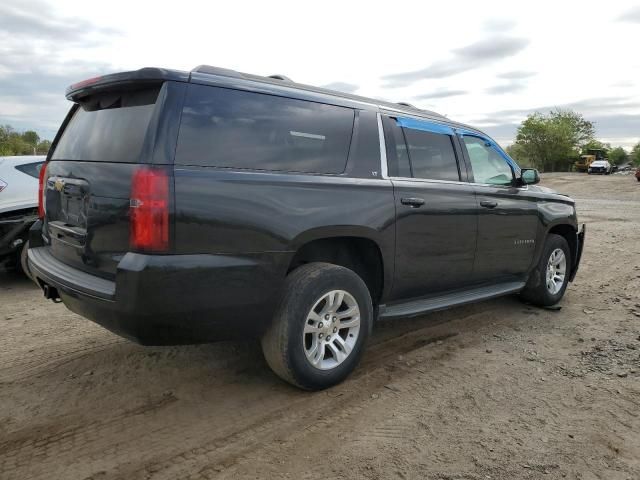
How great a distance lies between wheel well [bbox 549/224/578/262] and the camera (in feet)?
19.0

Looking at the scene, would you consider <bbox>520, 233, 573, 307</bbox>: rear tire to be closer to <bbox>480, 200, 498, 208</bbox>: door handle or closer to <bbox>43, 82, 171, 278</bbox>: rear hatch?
<bbox>480, 200, 498, 208</bbox>: door handle

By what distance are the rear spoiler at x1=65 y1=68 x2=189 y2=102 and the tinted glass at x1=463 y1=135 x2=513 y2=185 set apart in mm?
2785

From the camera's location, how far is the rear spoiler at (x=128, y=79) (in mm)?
2812

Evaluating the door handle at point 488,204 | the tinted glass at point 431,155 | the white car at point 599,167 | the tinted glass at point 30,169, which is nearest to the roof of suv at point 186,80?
the tinted glass at point 431,155

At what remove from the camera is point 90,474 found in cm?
253

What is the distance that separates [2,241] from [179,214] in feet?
14.7

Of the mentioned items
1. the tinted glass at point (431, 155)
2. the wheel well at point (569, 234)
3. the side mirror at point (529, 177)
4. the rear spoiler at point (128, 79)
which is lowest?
the wheel well at point (569, 234)

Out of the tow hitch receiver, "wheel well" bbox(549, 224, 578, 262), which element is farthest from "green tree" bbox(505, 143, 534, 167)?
the tow hitch receiver

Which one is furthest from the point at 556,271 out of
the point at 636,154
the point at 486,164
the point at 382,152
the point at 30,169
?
the point at 636,154

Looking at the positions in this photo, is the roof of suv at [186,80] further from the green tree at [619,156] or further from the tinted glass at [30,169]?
the green tree at [619,156]

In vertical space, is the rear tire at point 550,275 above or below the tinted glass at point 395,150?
below

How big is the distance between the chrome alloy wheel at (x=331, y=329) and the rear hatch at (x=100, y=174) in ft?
4.09

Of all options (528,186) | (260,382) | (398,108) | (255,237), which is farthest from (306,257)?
(528,186)

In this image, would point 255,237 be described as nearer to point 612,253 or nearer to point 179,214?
point 179,214
